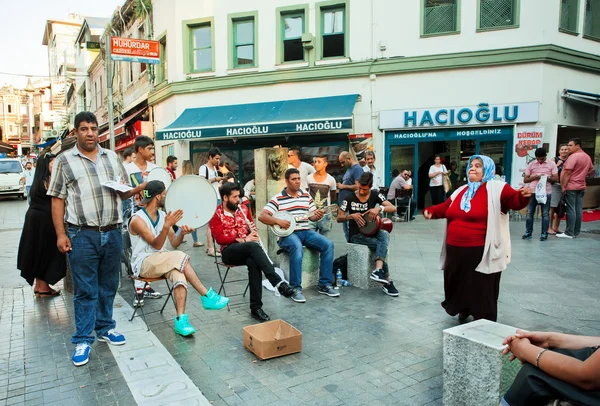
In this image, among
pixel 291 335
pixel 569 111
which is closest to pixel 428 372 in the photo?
pixel 291 335

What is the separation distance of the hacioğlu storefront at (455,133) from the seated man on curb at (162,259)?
9629 mm

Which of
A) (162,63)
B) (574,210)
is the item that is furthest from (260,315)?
(162,63)

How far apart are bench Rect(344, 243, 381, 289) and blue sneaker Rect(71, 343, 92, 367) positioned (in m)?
3.45

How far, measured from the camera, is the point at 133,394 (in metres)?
3.24

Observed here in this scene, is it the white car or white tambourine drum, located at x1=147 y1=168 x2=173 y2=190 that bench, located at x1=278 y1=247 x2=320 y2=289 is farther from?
the white car

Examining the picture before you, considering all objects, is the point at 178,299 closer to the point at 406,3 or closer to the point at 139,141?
the point at 139,141

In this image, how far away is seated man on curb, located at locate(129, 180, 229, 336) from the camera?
427cm

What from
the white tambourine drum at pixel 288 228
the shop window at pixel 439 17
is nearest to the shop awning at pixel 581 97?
the shop window at pixel 439 17

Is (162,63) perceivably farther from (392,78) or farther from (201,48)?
(392,78)

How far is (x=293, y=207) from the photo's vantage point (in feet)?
19.0

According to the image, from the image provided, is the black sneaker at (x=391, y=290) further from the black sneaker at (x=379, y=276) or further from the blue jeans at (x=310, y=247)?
the blue jeans at (x=310, y=247)

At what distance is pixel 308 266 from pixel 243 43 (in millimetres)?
11019

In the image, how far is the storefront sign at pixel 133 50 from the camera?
1095 centimetres

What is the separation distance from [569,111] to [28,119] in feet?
295
